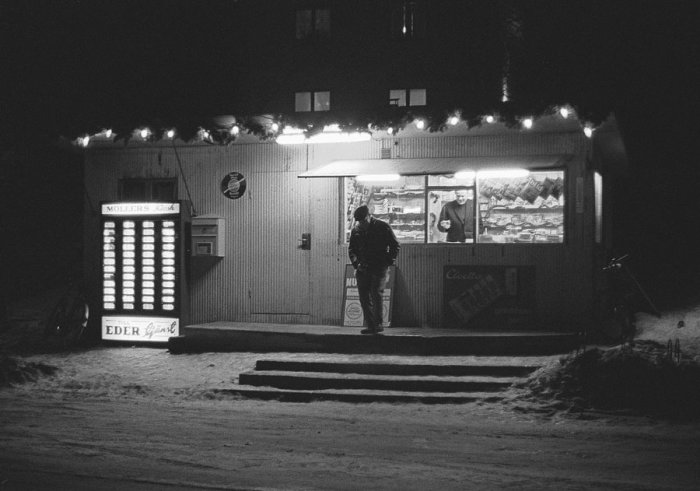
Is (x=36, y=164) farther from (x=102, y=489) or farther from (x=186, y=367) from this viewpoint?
(x=102, y=489)

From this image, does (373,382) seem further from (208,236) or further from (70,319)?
(70,319)

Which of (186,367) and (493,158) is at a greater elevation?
(493,158)

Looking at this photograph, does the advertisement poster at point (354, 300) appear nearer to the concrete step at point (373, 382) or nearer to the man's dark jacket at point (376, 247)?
the man's dark jacket at point (376, 247)

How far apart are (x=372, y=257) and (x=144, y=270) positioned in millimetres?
4735

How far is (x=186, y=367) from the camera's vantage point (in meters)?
13.3

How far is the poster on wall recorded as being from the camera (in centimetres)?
1420

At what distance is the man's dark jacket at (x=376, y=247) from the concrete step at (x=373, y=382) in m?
2.18

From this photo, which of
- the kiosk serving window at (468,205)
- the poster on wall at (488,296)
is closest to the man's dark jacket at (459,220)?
the kiosk serving window at (468,205)

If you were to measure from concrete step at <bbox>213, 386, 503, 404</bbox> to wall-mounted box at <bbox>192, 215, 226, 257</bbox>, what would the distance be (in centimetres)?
443

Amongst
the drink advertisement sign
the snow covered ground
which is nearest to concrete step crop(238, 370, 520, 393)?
the snow covered ground

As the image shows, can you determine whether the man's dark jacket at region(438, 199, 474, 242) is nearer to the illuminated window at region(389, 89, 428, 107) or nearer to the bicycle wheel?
the bicycle wheel

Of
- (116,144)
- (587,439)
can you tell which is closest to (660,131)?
(116,144)

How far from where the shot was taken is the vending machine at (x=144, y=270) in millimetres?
15227

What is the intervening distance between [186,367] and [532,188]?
268 inches
